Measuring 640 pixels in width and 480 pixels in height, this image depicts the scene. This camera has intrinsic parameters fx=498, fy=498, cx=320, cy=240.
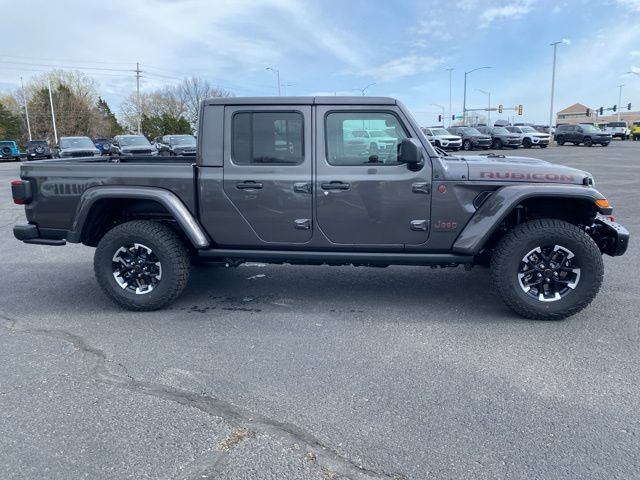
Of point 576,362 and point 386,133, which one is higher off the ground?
point 386,133

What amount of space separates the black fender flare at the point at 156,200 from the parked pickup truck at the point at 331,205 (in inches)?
0.5

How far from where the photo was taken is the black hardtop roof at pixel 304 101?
178 inches

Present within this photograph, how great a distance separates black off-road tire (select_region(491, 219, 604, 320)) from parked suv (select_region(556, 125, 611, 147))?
3807 cm

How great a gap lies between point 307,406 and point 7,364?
7.78 ft

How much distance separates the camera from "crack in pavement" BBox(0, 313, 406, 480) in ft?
8.33

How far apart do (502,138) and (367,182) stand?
1367 inches

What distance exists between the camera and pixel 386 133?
4.52 metres

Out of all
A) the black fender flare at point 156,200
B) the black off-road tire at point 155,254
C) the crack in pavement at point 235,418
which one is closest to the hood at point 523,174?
the black fender flare at point 156,200

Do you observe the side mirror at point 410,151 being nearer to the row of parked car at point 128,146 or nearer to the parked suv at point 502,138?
the row of parked car at point 128,146

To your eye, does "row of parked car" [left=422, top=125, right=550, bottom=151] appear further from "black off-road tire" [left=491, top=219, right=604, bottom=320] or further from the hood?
"black off-road tire" [left=491, top=219, right=604, bottom=320]

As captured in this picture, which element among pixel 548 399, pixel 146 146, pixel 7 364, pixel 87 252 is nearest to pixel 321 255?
pixel 548 399

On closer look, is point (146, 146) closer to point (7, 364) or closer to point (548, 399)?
point (7, 364)

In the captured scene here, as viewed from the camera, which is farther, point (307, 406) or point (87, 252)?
point (87, 252)

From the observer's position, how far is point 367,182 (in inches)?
175
